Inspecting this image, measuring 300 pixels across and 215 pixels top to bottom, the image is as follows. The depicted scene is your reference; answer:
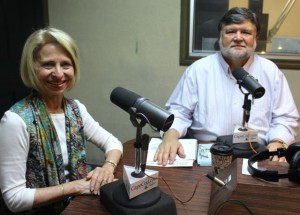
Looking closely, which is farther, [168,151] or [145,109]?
[168,151]

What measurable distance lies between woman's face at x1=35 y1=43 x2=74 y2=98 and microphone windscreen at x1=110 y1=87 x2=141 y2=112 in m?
0.42

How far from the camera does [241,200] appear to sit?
2.98 feet

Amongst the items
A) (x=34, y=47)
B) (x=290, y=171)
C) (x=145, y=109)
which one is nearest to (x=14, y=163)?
(x=34, y=47)

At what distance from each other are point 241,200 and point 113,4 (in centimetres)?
216

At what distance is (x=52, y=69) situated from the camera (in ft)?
4.46

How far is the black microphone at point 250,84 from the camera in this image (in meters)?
1.38

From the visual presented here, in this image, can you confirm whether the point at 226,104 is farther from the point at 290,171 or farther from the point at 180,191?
the point at 290,171

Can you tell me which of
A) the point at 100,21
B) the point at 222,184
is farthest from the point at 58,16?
the point at 222,184

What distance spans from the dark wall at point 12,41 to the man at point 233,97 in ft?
4.09

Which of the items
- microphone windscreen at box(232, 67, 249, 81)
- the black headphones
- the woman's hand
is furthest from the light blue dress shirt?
the black headphones

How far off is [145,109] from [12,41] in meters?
1.86

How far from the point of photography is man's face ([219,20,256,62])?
76.4 inches

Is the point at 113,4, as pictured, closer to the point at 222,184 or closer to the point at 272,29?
the point at 272,29

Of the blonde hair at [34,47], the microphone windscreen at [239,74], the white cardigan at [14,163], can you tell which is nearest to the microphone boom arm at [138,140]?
the white cardigan at [14,163]
